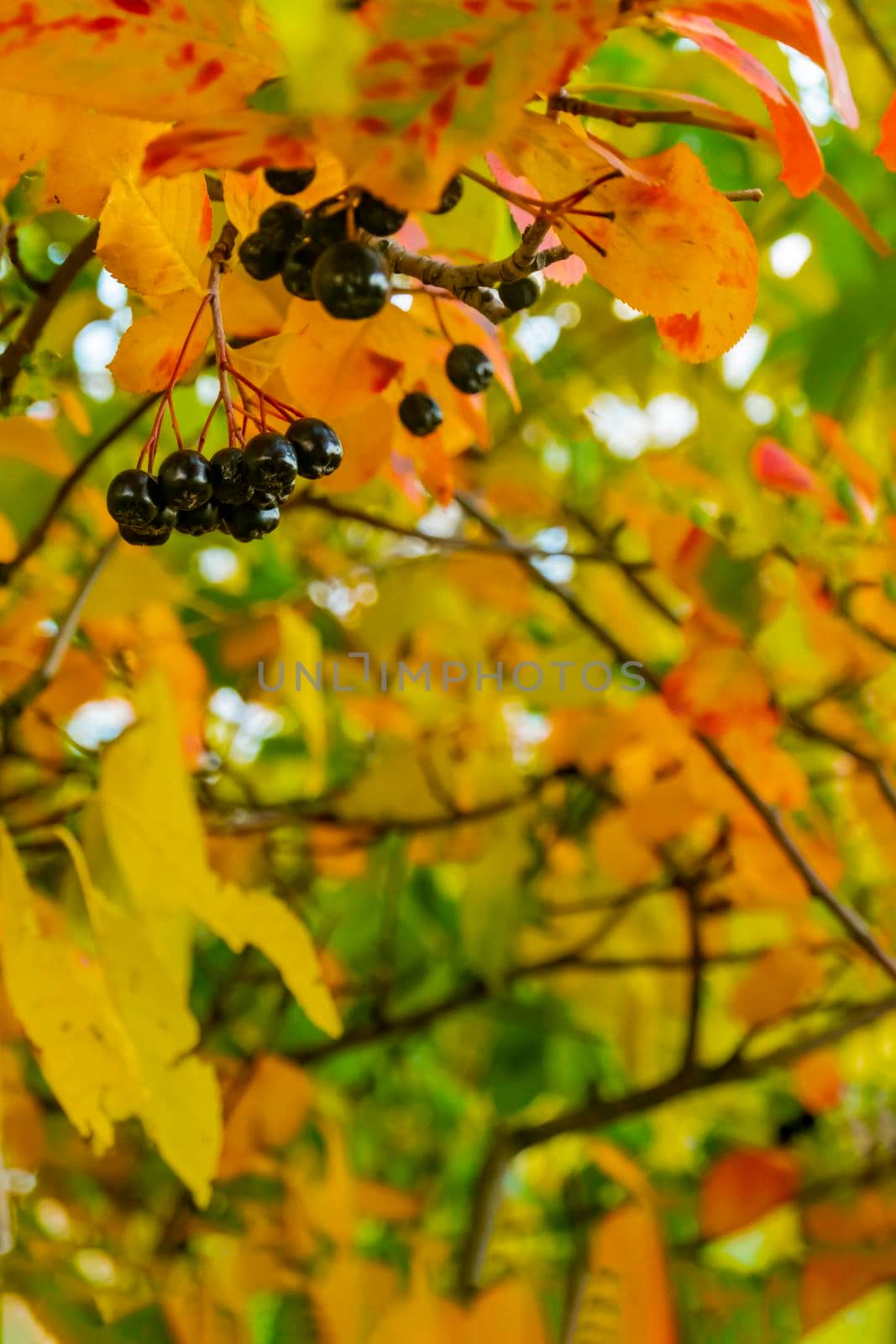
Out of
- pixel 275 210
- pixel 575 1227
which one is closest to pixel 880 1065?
pixel 575 1227

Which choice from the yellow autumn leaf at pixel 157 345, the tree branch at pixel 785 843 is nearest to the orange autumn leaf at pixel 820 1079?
the tree branch at pixel 785 843

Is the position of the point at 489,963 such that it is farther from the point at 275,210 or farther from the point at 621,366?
the point at 275,210

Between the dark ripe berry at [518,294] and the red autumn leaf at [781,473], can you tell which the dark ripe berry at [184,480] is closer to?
the dark ripe berry at [518,294]

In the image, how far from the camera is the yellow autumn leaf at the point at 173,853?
1.30 ft

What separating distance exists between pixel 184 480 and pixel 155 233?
0.18 ft

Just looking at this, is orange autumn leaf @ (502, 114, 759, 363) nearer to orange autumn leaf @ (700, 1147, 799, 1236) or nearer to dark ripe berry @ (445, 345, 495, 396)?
dark ripe berry @ (445, 345, 495, 396)

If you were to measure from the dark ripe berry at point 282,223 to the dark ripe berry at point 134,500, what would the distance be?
0.22 ft

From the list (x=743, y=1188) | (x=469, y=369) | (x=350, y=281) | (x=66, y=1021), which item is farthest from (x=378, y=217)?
(x=743, y=1188)

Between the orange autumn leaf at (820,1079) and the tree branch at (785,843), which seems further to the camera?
the orange autumn leaf at (820,1079)

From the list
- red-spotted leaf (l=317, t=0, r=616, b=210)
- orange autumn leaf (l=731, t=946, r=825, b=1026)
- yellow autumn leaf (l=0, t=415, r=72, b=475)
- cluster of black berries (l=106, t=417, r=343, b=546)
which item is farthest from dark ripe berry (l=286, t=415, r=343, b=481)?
orange autumn leaf (l=731, t=946, r=825, b=1026)

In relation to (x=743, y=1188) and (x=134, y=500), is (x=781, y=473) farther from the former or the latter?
(x=743, y=1188)

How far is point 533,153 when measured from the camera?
0.24 m

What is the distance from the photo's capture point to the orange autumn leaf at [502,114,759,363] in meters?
0.24

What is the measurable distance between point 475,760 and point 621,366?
0.90ft
